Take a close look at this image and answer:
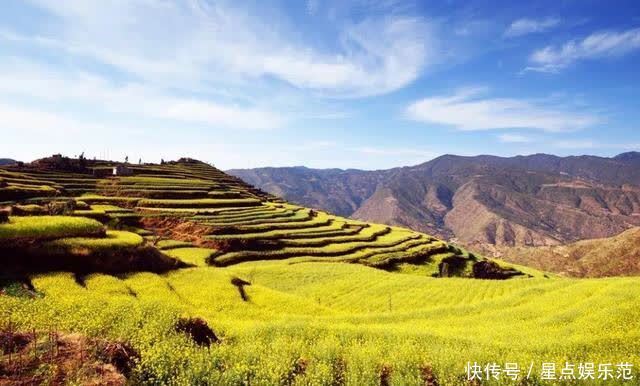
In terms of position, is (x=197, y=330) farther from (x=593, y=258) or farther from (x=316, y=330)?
(x=593, y=258)

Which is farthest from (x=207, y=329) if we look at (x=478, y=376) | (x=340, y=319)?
(x=340, y=319)

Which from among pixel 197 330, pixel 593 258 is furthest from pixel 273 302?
pixel 593 258

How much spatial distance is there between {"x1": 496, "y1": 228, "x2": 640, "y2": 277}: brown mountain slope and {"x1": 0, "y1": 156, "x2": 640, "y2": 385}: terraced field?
79389 millimetres

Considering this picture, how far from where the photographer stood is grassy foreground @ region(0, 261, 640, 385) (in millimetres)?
11828

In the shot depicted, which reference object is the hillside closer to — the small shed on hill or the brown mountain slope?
the small shed on hill

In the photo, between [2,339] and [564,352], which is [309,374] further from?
[564,352]

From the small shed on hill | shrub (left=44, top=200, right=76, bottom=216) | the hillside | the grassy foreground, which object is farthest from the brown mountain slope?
shrub (left=44, top=200, right=76, bottom=216)

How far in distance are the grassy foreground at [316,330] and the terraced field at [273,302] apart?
7 centimetres

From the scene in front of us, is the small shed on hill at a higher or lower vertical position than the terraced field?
higher

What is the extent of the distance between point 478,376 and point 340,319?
13708mm

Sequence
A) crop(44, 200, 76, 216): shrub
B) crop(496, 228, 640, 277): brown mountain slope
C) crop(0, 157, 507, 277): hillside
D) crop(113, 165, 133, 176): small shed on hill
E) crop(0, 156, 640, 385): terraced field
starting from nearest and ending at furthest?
crop(0, 156, 640, 385): terraced field < crop(44, 200, 76, 216): shrub < crop(0, 157, 507, 277): hillside < crop(113, 165, 133, 176): small shed on hill < crop(496, 228, 640, 277): brown mountain slope

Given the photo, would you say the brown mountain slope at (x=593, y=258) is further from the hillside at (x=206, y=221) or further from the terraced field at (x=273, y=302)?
the terraced field at (x=273, y=302)

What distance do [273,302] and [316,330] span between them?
44.9 ft

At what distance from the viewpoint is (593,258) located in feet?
431
